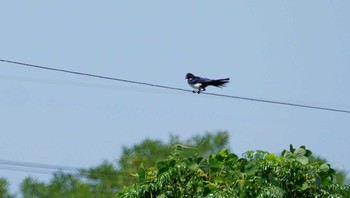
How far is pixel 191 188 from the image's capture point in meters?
16.8

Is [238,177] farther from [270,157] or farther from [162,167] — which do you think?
[162,167]

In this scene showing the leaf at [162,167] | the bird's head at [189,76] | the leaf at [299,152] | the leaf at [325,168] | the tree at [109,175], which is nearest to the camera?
the leaf at [162,167]

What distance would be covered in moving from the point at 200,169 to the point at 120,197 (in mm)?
1226

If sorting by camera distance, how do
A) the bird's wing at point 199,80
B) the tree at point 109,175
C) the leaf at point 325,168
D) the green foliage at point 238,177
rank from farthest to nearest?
1. the tree at point 109,175
2. the bird's wing at point 199,80
3. the leaf at point 325,168
4. the green foliage at point 238,177

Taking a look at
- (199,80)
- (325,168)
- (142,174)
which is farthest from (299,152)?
(142,174)

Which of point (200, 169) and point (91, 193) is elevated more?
point (200, 169)

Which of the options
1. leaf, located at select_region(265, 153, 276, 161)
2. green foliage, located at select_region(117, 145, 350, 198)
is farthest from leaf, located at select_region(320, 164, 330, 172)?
leaf, located at select_region(265, 153, 276, 161)

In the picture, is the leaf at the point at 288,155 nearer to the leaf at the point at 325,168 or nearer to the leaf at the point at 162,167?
the leaf at the point at 325,168

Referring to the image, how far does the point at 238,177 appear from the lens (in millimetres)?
16750

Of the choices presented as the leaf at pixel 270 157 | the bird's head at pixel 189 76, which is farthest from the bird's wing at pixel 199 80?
the leaf at pixel 270 157

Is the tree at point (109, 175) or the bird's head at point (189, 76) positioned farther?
the tree at point (109, 175)

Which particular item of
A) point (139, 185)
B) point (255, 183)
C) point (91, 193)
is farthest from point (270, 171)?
point (91, 193)

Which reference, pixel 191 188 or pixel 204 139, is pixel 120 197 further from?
pixel 204 139

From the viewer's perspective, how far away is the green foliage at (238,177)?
16672 millimetres
